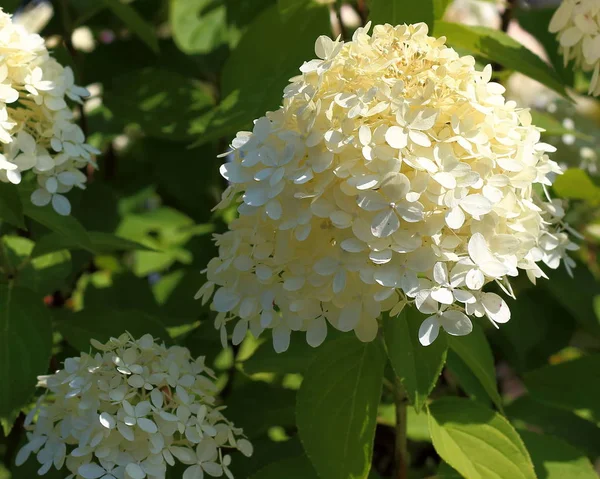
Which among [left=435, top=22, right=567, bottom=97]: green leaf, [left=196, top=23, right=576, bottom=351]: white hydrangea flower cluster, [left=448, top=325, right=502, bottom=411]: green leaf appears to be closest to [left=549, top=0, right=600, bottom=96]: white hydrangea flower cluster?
[left=435, top=22, right=567, bottom=97]: green leaf

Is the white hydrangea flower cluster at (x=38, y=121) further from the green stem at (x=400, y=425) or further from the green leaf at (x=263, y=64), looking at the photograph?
the green stem at (x=400, y=425)

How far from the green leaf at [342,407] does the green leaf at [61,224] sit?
→ 398 millimetres

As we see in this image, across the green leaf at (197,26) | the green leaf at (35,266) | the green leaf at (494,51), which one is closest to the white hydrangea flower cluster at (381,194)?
the green leaf at (494,51)

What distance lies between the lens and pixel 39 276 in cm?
142

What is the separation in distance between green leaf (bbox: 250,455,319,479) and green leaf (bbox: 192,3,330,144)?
496 millimetres

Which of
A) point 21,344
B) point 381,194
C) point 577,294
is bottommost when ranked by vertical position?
point 577,294

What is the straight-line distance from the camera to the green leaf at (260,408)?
1.30m

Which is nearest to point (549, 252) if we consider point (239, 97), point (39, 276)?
point (239, 97)

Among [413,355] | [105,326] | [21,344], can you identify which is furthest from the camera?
[105,326]

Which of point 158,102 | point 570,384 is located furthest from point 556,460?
point 158,102

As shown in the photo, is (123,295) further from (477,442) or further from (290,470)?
(477,442)

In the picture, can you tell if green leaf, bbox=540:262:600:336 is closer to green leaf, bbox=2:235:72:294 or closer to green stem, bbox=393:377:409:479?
green stem, bbox=393:377:409:479

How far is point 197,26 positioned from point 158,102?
0.19 m

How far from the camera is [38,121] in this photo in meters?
1.18
